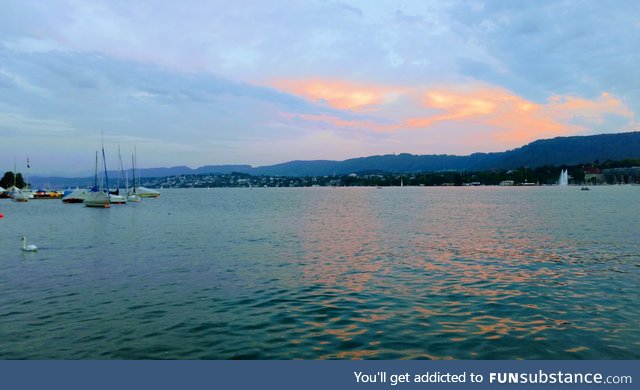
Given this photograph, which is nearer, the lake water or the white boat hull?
the lake water

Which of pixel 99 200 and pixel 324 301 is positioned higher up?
pixel 99 200

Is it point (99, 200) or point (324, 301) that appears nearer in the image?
point (324, 301)

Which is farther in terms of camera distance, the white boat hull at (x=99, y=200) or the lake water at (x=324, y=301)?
the white boat hull at (x=99, y=200)

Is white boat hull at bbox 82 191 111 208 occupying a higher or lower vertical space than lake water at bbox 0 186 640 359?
higher

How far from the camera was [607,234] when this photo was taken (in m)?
49.0

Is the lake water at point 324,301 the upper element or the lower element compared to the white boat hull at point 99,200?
lower
